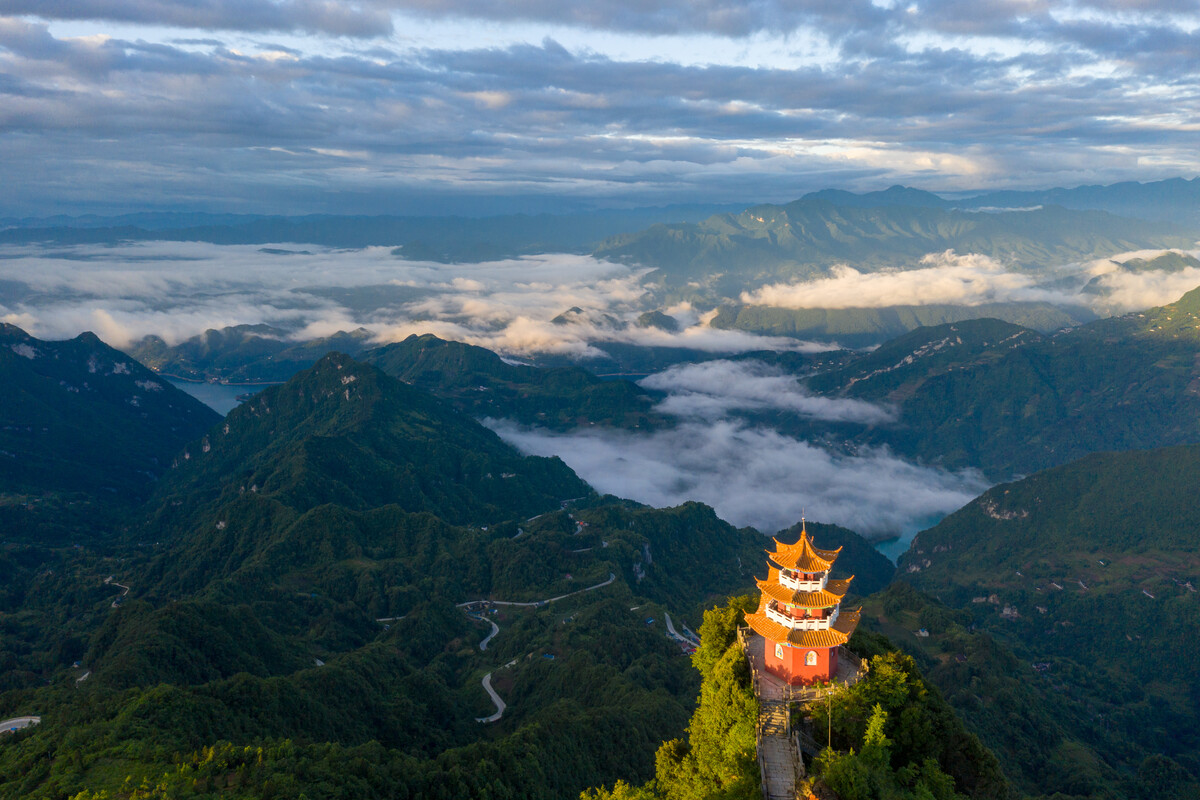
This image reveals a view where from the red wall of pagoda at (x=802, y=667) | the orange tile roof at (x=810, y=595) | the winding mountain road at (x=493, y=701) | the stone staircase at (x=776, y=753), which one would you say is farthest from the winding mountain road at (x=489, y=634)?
the stone staircase at (x=776, y=753)

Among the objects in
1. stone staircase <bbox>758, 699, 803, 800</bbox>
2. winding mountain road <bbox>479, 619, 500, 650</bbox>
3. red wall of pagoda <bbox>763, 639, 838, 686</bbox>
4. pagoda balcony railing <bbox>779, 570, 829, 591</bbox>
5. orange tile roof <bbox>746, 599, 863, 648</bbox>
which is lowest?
winding mountain road <bbox>479, 619, 500, 650</bbox>

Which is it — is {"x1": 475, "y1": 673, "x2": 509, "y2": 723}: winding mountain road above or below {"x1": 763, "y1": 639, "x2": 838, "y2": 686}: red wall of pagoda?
below

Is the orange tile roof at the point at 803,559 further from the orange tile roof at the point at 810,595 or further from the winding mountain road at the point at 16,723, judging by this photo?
the winding mountain road at the point at 16,723

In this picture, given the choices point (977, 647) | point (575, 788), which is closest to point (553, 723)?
point (575, 788)

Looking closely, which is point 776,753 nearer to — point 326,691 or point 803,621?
point 803,621

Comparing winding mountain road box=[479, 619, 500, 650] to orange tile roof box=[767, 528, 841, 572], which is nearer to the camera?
orange tile roof box=[767, 528, 841, 572]

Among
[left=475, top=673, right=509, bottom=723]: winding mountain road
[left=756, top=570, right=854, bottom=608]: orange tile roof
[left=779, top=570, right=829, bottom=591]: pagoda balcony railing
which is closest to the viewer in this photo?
[left=756, top=570, right=854, bottom=608]: orange tile roof

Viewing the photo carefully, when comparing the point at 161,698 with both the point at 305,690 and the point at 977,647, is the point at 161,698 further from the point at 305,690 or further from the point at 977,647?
the point at 977,647

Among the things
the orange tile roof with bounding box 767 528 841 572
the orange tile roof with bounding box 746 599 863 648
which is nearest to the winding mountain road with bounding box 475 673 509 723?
the orange tile roof with bounding box 746 599 863 648

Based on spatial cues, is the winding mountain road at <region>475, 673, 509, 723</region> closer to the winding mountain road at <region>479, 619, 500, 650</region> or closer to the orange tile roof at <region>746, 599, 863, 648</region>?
the winding mountain road at <region>479, 619, 500, 650</region>
